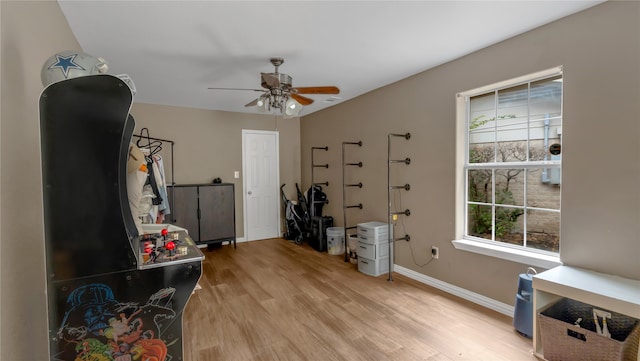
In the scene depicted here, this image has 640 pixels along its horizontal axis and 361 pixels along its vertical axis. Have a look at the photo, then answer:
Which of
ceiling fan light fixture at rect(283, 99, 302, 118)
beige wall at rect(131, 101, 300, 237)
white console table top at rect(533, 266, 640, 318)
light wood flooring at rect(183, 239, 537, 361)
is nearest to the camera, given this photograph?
white console table top at rect(533, 266, 640, 318)

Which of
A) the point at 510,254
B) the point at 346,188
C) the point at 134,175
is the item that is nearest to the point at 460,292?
the point at 510,254

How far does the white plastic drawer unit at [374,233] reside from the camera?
358 cm

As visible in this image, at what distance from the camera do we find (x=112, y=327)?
4.25 ft

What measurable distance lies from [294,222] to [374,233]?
2133mm

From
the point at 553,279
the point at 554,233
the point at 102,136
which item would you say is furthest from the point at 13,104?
the point at 554,233

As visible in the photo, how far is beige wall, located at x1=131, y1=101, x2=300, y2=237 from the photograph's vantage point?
473 cm

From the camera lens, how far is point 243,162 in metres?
5.45

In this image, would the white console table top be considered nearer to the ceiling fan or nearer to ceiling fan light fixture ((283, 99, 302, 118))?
the ceiling fan

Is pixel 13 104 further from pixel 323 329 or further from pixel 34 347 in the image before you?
pixel 323 329

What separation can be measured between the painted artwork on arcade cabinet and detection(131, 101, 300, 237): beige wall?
12.6 ft

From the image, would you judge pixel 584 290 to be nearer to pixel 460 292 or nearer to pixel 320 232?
pixel 460 292

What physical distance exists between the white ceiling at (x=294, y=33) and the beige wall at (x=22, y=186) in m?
0.67

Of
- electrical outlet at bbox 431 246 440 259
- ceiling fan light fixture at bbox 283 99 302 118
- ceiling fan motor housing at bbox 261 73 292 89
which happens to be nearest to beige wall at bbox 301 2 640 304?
electrical outlet at bbox 431 246 440 259

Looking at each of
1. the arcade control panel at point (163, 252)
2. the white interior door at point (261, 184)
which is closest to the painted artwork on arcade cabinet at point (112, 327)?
the arcade control panel at point (163, 252)
